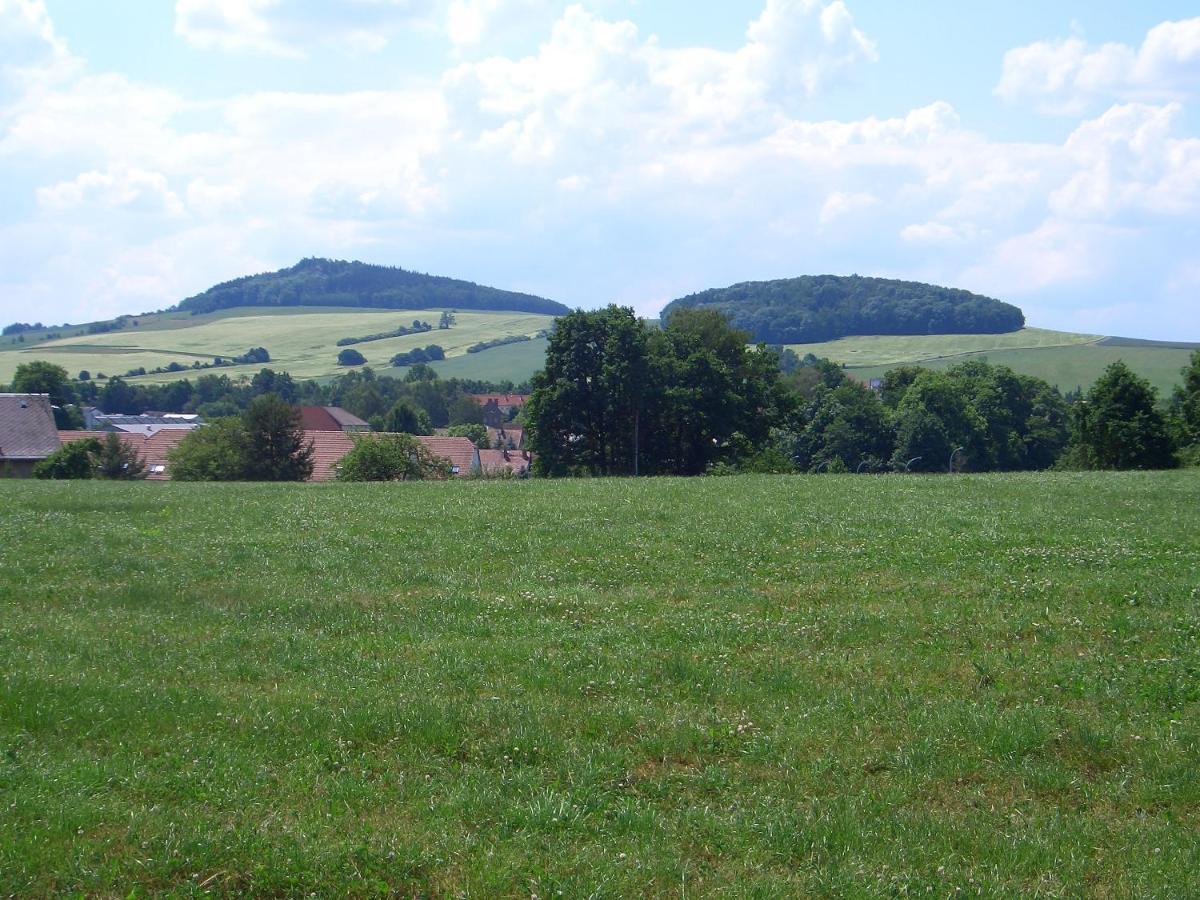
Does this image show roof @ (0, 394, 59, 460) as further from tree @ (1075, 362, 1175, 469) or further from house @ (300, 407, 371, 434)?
tree @ (1075, 362, 1175, 469)

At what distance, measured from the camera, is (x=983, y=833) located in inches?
296

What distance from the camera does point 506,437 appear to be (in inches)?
5645

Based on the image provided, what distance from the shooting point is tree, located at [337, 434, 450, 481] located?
5834 cm

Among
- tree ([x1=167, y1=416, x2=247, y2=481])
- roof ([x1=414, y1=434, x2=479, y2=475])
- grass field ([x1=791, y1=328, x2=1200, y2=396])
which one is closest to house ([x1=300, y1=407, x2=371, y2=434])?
roof ([x1=414, y1=434, x2=479, y2=475])

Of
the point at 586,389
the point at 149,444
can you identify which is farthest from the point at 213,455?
the point at 586,389

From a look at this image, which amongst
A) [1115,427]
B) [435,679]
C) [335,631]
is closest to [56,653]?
[335,631]

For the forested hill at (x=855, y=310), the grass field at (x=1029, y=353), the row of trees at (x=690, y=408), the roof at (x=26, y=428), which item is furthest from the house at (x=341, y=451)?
the forested hill at (x=855, y=310)

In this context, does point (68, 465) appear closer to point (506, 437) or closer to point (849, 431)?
point (849, 431)

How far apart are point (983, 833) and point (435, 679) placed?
5324 mm

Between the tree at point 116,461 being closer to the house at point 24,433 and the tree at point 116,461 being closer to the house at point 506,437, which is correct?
the house at point 24,433

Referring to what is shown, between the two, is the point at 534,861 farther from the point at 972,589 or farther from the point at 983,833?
the point at 972,589

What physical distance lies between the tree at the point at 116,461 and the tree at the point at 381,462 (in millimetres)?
13994

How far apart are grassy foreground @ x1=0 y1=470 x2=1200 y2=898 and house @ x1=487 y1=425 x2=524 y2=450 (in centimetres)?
11046

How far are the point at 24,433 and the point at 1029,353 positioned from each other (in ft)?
417
